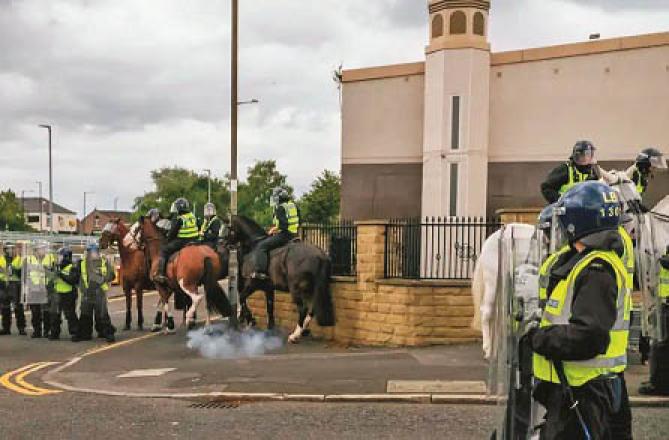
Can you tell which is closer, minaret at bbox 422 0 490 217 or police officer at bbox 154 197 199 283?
police officer at bbox 154 197 199 283

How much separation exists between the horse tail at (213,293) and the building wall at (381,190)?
15.4 ft

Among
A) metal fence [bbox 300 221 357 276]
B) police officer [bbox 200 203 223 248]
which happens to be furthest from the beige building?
police officer [bbox 200 203 223 248]

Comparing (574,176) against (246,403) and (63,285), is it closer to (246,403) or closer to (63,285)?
(246,403)

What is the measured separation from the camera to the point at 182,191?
268 feet

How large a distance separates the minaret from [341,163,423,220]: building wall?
112 cm

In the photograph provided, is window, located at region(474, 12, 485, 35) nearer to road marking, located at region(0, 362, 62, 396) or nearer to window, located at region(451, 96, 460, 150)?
window, located at region(451, 96, 460, 150)

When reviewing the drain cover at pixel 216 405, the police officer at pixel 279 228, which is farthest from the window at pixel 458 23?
the drain cover at pixel 216 405

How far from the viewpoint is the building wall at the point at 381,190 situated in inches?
687

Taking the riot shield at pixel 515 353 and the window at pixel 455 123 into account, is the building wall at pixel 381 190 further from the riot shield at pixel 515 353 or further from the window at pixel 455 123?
the riot shield at pixel 515 353

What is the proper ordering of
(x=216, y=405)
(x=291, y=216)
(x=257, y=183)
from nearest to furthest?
(x=216, y=405)
(x=291, y=216)
(x=257, y=183)

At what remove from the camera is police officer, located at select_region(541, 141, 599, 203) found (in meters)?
7.84

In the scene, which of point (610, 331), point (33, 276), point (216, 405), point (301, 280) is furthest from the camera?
point (33, 276)

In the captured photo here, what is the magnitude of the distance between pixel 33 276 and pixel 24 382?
6.07 m

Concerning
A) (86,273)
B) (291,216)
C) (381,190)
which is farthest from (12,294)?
(381,190)
